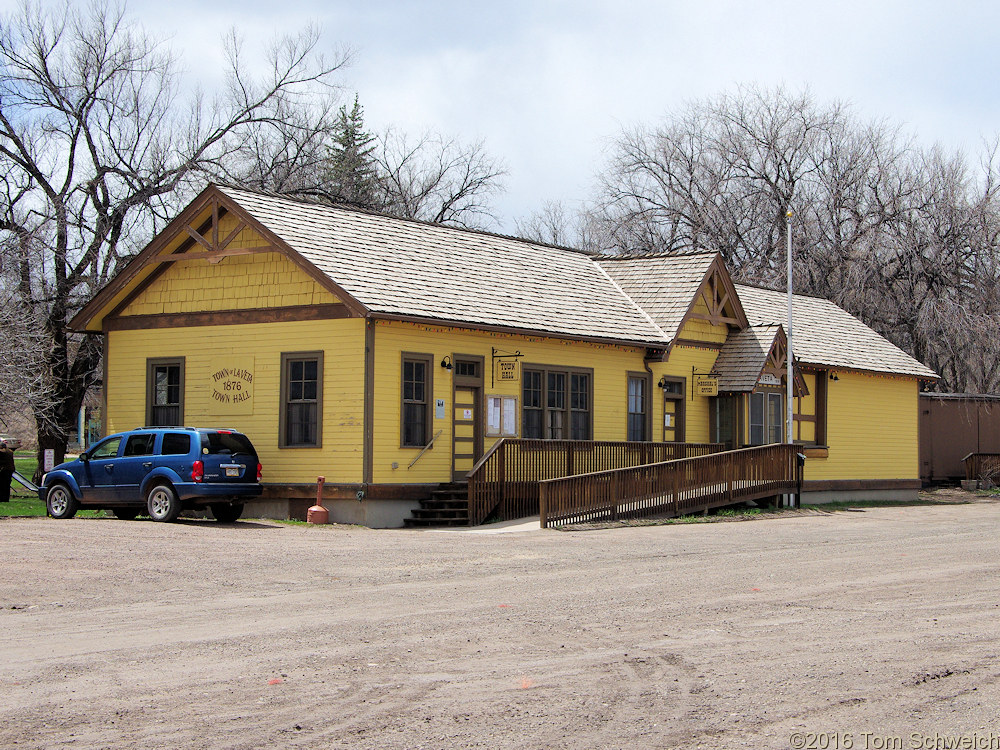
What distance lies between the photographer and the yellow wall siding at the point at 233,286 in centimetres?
2412

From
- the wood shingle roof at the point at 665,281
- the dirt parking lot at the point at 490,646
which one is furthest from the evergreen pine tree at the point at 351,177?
the dirt parking lot at the point at 490,646

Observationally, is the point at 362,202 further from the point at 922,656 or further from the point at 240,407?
the point at 922,656

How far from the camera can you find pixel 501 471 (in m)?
23.9

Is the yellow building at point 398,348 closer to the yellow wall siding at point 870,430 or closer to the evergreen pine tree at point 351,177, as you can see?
the yellow wall siding at point 870,430

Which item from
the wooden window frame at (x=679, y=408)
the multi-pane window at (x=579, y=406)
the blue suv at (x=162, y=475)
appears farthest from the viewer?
the wooden window frame at (x=679, y=408)

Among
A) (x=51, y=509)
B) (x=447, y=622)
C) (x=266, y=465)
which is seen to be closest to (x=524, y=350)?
(x=266, y=465)

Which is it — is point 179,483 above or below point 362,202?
below

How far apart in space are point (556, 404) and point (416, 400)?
156 inches

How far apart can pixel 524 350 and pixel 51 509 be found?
9809mm

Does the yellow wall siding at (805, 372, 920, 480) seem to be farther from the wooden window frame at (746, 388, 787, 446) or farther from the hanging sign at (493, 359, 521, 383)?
the hanging sign at (493, 359, 521, 383)

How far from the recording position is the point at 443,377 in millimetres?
24359

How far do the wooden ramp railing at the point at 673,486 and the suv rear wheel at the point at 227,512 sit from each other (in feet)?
18.4

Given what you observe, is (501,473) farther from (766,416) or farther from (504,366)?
(766,416)
